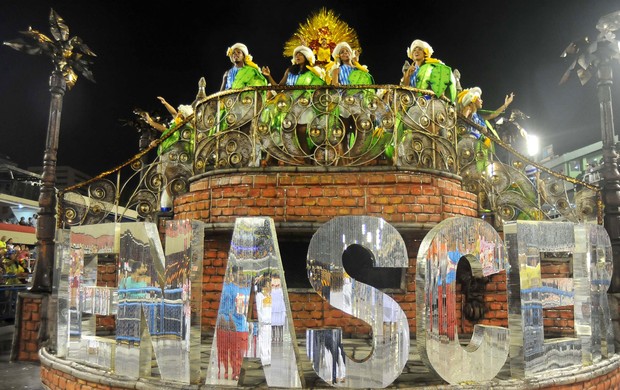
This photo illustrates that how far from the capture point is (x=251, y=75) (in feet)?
23.8

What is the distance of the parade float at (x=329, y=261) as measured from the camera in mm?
3846

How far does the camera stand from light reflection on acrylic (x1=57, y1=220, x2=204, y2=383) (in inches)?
156

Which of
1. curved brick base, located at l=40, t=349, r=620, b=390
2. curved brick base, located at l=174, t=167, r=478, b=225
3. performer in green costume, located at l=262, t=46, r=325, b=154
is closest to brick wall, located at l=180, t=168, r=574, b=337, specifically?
curved brick base, located at l=174, t=167, r=478, b=225

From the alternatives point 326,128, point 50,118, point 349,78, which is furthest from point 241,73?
point 50,118

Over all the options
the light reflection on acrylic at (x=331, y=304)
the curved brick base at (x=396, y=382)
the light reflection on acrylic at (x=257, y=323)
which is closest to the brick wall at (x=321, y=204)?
the light reflection on acrylic at (x=331, y=304)

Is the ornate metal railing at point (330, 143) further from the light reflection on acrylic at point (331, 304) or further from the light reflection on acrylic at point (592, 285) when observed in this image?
the light reflection on acrylic at point (331, 304)

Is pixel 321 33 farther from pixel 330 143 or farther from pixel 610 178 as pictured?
pixel 610 178

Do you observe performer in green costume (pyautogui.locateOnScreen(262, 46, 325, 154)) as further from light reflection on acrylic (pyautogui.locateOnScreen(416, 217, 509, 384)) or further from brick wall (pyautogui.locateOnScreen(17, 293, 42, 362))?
brick wall (pyautogui.locateOnScreen(17, 293, 42, 362))

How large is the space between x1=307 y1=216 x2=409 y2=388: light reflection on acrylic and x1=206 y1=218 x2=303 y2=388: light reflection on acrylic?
216mm

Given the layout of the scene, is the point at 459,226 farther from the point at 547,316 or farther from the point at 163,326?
the point at 547,316

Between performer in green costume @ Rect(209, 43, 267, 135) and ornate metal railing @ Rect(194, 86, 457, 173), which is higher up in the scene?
performer in green costume @ Rect(209, 43, 267, 135)

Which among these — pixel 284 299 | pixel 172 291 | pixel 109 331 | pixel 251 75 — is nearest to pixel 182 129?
pixel 251 75

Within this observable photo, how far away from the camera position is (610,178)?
7523 millimetres

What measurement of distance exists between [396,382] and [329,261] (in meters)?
1.16
